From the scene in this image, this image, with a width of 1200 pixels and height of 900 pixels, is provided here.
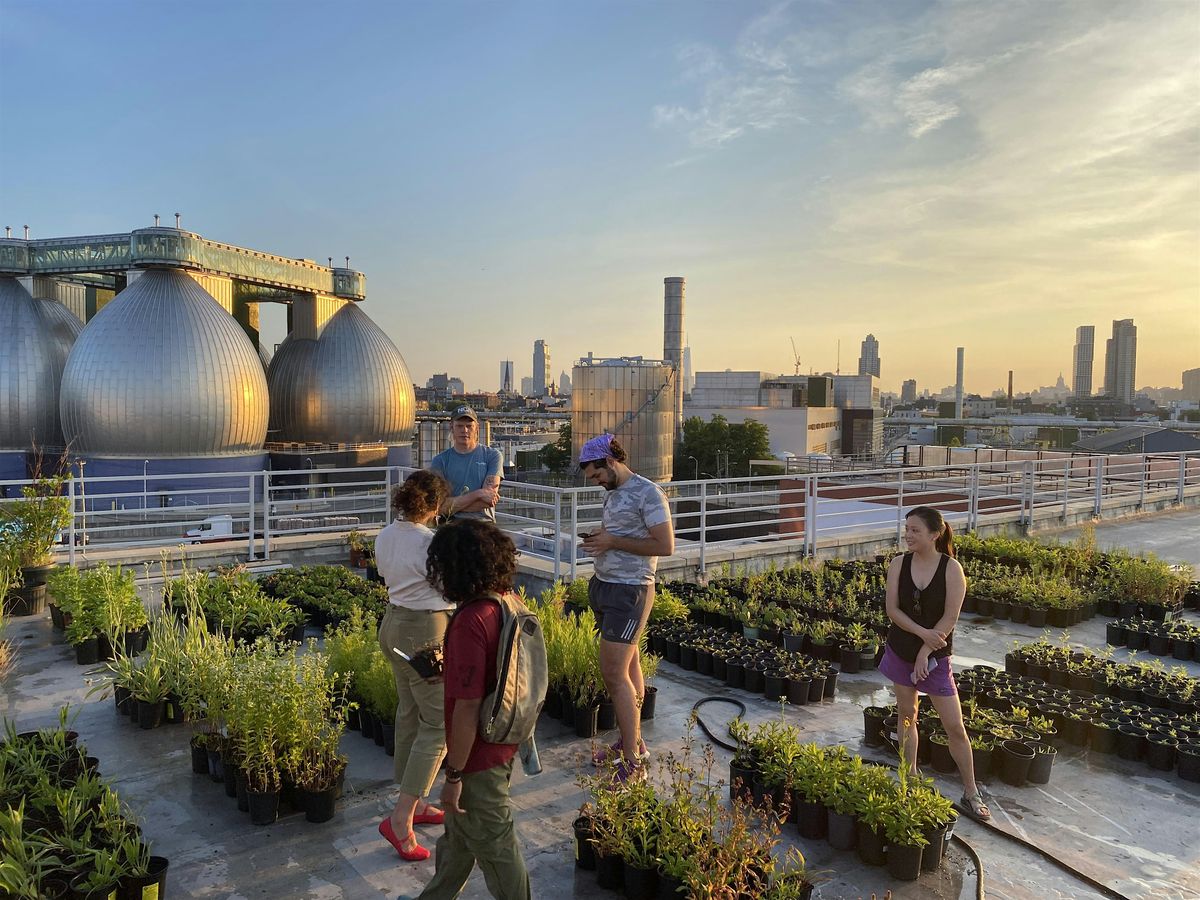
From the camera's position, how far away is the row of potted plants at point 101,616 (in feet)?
22.4

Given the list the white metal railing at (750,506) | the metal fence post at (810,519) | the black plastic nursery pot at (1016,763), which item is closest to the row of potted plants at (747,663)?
the white metal railing at (750,506)

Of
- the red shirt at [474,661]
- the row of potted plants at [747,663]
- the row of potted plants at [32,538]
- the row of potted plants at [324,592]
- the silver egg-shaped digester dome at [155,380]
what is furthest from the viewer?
the silver egg-shaped digester dome at [155,380]

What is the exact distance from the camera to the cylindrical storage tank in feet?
146

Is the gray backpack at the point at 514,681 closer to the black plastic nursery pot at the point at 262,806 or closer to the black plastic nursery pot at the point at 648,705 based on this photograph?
the black plastic nursery pot at the point at 262,806

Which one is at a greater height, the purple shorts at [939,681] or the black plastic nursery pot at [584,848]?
the purple shorts at [939,681]

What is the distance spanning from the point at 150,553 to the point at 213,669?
21.9 ft

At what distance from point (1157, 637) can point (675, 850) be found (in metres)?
6.89

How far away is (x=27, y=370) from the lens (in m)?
33.9

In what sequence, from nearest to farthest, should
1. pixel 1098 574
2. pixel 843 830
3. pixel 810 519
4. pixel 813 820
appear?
pixel 843 830 < pixel 813 820 < pixel 1098 574 < pixel 810 519

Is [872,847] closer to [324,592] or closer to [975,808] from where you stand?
[975,808]

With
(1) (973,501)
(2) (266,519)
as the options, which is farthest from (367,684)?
(1) (973,501)

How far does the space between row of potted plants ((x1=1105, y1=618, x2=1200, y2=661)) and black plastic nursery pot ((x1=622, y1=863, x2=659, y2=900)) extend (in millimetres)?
6908

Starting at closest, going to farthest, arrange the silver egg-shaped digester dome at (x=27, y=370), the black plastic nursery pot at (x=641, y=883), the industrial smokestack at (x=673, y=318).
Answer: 1. the black plastic nursery pot at (x=641, y=883)
2. the silver egg-shaped digester dome at (x=27, y=370)
3. the industrial smokestack at (x=673, y=318)

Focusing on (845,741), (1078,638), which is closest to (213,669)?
(845,741)
